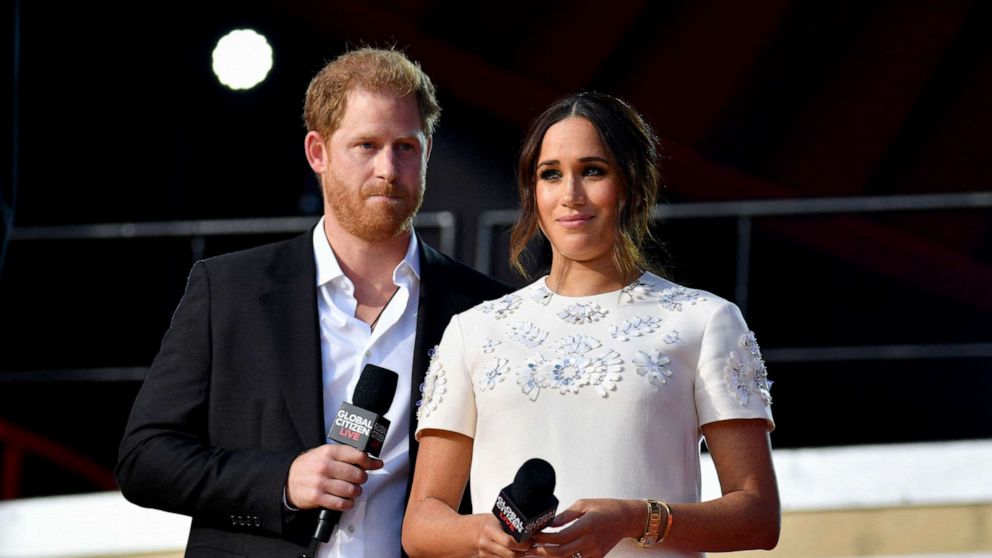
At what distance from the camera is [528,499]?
5.49ft

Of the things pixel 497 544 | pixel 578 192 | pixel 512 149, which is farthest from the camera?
pixel 512 149

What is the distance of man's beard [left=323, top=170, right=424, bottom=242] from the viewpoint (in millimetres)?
2594

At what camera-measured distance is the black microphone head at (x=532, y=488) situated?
167 cm

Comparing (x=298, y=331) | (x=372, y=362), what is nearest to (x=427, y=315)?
(x=372, y=362)

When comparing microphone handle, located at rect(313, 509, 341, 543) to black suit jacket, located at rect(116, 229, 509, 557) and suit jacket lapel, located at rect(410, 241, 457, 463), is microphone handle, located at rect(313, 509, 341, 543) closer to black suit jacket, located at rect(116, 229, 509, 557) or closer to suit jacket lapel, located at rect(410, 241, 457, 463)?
black suit jacket, located at rect(116, 229, 509, 557)

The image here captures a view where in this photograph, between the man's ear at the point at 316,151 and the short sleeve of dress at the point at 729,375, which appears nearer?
the short sleeve of dress at the point at 729,375

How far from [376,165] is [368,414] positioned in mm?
631

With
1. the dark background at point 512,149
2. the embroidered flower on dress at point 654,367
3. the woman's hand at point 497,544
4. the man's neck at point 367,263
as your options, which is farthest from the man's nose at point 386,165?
the dark background at point 512,149

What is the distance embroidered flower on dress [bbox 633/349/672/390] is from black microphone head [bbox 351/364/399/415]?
1.24 feet

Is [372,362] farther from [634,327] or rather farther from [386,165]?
[634,327]

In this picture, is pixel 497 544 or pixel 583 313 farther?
pixel 583 313

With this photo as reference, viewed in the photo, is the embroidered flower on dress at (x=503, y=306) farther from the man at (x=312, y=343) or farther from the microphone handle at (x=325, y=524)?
the microphone handle at (x=325, y=524)

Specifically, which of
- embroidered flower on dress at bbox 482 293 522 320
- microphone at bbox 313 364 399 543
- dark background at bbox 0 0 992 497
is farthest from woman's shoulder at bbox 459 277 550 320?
dark background at bbox 0 0 992 497

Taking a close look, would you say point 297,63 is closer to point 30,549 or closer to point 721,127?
point 721,127
